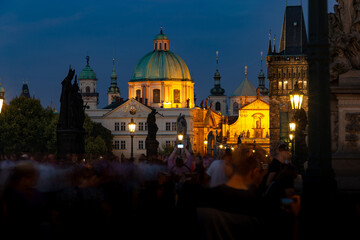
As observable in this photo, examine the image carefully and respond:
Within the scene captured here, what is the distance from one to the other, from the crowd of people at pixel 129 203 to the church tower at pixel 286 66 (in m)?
109

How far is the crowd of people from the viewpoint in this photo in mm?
8789

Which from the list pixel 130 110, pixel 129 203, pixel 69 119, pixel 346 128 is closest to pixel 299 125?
pixel 69 119

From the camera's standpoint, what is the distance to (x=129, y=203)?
12.2 meters

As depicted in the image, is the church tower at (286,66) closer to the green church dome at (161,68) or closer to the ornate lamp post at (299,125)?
the green church dome at (161,68)

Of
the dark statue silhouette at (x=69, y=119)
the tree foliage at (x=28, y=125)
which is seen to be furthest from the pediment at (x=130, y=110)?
the dark statue silhouette at (x=69, y=119)

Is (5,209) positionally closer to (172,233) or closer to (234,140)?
(172,233)

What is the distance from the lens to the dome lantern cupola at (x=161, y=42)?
170m

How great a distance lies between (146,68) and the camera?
161 m

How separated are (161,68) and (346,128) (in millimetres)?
145339

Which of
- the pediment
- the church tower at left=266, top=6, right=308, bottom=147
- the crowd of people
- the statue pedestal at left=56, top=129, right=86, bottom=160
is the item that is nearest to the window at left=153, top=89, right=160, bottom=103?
the pediment

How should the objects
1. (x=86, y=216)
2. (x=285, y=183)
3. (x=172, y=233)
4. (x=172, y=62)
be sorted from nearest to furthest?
(x=86, y=216) → (x=285, y=183) → (x=172, y=233) → (x=172, y=62)

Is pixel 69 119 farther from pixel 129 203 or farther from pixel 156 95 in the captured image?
pixel 156 95

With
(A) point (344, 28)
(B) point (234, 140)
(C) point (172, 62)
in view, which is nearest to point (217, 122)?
A: (B) point (234, 140)

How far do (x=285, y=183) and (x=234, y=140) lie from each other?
506ft
